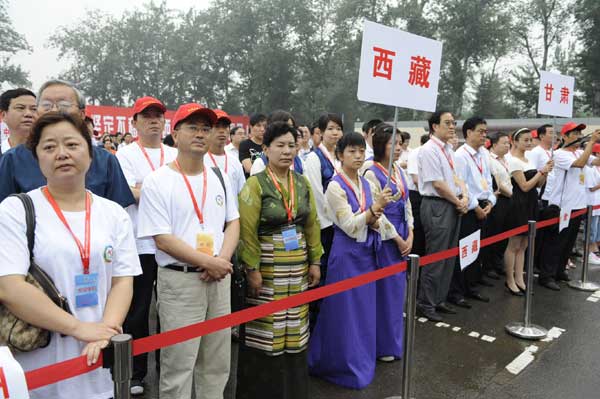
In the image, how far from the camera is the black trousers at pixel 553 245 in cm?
561

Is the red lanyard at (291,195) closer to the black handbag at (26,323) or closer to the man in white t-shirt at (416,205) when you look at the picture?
the black handbag at (26,323)

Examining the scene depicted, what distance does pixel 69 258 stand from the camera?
1.63 m

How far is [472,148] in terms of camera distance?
490 cm

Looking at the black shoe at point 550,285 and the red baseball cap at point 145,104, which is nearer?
the red baseball cap at point 145,104

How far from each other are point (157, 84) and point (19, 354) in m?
39.8

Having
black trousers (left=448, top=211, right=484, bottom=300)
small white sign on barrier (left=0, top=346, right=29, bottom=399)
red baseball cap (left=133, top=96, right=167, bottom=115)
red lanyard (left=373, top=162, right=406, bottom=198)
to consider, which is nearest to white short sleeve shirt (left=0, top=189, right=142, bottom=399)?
small white sign on barrier (left=0, top=346, right=29, bottom=399)

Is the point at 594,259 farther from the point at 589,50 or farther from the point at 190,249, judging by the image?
the point at 589,50

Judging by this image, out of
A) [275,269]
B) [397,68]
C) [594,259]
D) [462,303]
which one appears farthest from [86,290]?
[594,259]

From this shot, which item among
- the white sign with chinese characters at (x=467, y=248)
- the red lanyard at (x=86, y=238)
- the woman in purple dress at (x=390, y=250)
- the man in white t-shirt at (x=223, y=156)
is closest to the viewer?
the red lanyard at (x=86, y=238)

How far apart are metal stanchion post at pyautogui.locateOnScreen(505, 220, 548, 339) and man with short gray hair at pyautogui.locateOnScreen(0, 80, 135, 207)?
3.26 meters

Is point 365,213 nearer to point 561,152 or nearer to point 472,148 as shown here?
point 472,148

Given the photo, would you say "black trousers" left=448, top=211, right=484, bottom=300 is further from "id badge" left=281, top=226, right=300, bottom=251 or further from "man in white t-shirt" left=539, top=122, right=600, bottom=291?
"id badge" left=281, top=226, right=300, bottom=251

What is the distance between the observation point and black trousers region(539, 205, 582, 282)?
5.61 meters

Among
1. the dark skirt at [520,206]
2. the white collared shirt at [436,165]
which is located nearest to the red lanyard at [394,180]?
the white collared shirt at [436,165]
